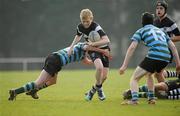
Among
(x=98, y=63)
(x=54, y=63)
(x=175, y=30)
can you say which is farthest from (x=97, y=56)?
(x=175, y=30)

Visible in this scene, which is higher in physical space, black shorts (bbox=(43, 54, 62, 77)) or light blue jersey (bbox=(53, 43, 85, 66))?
light blue jersey (bbox=(53, 43, 85, 66))

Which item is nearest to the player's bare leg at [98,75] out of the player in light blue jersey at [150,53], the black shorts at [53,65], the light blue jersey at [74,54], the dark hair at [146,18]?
the light blue jersey at [74,54]

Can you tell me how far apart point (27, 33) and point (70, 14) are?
2458mm

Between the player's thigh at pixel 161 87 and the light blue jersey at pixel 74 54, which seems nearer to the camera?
the light blue jersey at pixel 74 54

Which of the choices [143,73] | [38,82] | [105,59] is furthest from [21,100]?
[143,73]

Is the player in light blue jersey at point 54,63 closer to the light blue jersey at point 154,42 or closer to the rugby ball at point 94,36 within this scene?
the rugby ball at point 94,36

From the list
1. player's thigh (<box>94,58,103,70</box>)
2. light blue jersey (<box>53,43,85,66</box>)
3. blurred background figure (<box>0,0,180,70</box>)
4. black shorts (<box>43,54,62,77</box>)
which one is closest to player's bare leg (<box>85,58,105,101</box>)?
player's thigh (<box>94,58,103,70</box>)

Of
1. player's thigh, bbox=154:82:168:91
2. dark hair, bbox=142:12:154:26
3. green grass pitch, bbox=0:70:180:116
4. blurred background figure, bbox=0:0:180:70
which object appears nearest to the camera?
green grass pitch, bbox=0:70:180:116

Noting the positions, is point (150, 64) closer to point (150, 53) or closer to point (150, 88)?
point (150, 53)

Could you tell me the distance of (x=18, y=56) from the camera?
1388 inches

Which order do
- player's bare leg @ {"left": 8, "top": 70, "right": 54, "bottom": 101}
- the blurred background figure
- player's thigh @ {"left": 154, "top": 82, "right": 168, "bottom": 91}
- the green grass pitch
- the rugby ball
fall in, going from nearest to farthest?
1. the green grass pitch
2. player's bare leg @ {"left": 8, "top": 70, "right": 54, "bottom": 101}
3. the rugby ball
4. player's thigh @ {"left": 154, "top": 82, "right": 168, "bottom": 91}
5. the blurred background figure

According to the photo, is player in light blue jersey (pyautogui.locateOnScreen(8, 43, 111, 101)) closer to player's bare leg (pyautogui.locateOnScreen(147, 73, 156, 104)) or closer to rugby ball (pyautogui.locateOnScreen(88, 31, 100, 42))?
rugby ball (pyautogui.locateOnScreen(88, 31, 100, 42))

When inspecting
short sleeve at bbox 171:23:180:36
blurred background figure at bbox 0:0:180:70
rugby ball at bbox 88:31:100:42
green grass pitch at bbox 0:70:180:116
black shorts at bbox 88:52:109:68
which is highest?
blurred background figure at bbox 0:0:180:70

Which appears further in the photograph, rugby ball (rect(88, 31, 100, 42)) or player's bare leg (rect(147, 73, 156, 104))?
rugby ball (rect(88, 31, 100, 42))
